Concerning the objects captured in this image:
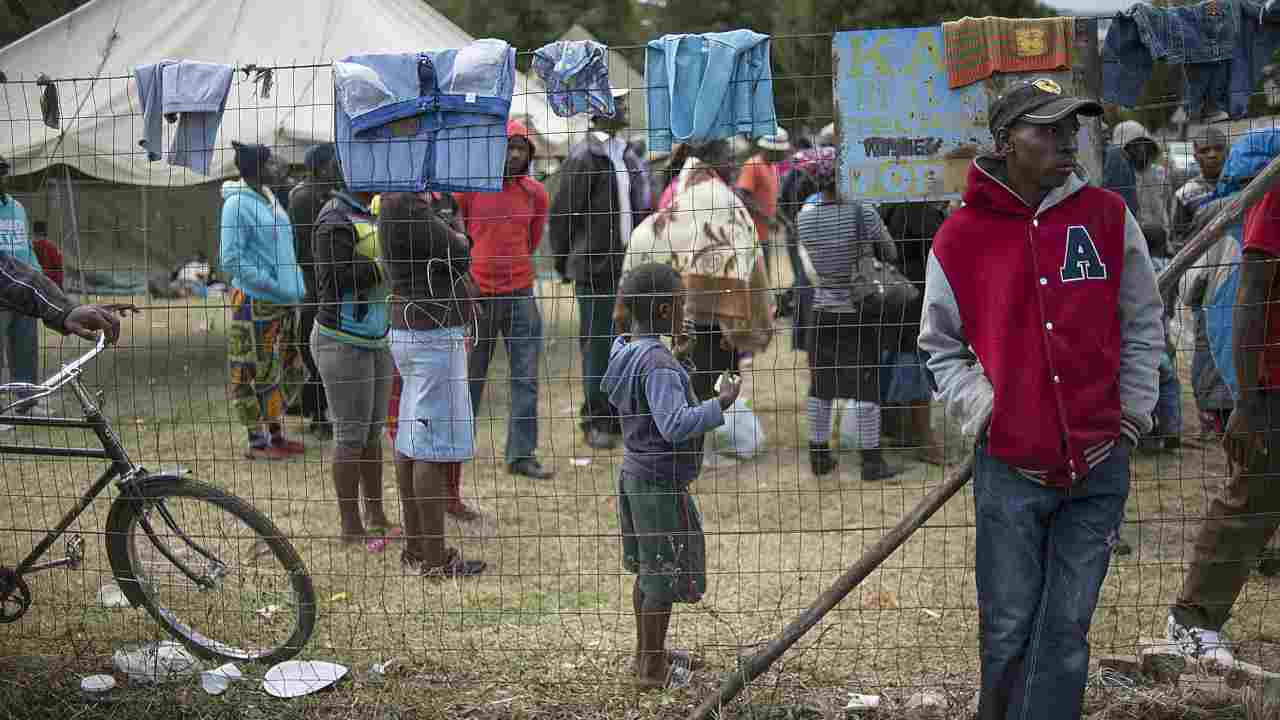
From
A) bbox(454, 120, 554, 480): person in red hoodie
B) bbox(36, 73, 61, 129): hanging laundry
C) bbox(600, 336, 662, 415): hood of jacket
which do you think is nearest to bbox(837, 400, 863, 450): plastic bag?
bbox(454, 120, 554, 480): person in red hoodie

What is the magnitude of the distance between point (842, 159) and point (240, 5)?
28.6 feet

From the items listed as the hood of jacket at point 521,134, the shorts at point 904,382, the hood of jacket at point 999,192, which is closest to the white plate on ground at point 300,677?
the hood of jacket at point 999,192

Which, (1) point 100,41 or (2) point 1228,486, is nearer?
(2) point 1228,486

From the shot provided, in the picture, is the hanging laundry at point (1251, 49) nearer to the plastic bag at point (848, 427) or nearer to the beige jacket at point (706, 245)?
the beige jacket at point (706, 245)

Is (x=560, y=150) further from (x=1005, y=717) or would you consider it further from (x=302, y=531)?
(x=1005, y=717)

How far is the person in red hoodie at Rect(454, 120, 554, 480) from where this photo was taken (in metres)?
7.11

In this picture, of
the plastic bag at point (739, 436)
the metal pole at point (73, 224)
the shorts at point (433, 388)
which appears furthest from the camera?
the plastic bag at point (739, 436)

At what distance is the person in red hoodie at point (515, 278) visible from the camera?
23.3 feet

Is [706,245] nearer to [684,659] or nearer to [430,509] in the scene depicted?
[430,509]

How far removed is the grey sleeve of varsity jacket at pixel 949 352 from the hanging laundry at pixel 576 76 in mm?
1352

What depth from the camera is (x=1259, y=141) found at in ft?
16.0

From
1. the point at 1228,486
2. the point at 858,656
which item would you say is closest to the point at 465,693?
the point at 858,656

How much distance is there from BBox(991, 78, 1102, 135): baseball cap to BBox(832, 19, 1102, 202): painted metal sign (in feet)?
2.28

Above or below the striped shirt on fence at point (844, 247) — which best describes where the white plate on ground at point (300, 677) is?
below
